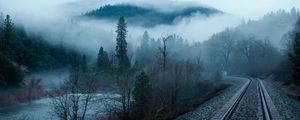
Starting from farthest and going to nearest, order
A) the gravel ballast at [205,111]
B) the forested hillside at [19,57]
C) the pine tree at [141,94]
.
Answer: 1. the forested hillside at [19,57]
2. the pine tree at [141,94]
3. the gravel ballast at [205,111]

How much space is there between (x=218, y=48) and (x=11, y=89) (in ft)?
230

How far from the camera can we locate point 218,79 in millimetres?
69375

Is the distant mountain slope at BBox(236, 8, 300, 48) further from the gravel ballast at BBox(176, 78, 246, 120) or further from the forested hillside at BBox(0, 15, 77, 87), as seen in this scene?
the gravel ballast at BBox(176, 78, 246, 120)

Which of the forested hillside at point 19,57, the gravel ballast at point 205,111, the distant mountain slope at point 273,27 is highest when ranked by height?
the distant mountain slope at point 273,27

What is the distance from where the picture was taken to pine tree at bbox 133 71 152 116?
30172 millimetres

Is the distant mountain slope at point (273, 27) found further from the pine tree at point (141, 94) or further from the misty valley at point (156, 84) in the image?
the pine tree at point (141, 94)

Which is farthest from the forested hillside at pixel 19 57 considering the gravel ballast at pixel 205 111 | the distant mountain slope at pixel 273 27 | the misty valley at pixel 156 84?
the distant mountain slope at pixel 273 27

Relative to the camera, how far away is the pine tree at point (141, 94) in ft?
99.0

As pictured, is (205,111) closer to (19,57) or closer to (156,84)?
(156,84)

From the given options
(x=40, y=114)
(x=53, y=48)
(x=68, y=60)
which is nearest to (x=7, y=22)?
(x=40, y=114)

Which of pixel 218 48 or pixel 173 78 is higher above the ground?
pixel 218 48

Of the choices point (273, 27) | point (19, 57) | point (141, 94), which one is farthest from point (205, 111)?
point (273, 27)

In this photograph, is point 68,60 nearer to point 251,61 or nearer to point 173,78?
point 251,61

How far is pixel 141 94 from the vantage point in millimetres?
31531
